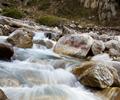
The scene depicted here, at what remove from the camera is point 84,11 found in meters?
35.2

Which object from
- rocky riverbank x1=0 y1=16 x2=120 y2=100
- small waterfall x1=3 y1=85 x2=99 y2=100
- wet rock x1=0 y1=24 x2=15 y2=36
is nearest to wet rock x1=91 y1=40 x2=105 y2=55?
rocky riverbank x1=0 y1=16 x2=120 y2=100

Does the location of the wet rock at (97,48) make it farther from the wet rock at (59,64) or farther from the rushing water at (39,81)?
the wet rock at (59,64)

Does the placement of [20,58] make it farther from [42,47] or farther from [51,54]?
[42,47]

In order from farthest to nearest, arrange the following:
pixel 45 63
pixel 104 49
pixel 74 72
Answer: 1. pixel 104 49
2. pixel 45 63
3. pixel 74 72

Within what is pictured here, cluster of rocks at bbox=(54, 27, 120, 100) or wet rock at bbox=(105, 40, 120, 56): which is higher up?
cluster of rocks at bbox=(54, 27, 120, 100)

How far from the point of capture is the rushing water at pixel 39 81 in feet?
31.6

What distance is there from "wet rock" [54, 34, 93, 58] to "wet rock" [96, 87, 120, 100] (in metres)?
4.68

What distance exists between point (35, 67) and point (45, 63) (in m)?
0.85

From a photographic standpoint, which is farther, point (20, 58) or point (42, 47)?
point (42, 47)

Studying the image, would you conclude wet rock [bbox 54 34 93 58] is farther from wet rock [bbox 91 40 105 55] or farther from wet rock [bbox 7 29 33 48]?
wet rock [bbox 7 29 33 48]

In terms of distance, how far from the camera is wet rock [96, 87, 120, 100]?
1034cm

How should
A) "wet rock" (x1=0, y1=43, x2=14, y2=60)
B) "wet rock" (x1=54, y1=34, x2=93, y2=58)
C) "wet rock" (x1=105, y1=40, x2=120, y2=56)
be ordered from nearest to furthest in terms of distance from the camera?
"wet rock" (x1=0, y1=43, x2=14, y2=60) < "wet rock" (x1=54, y1=34, x2=93, y2=58) < "wet rock" (x1=105, y1=40, x2=120, y2=56)

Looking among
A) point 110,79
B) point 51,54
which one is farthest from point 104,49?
point 110,79

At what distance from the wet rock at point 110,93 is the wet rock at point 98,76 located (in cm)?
16
